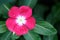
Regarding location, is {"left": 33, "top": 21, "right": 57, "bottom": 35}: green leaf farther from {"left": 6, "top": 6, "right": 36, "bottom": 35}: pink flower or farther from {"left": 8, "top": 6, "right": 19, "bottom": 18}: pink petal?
{"left": 8, "top": 6, "right": 19, "bottom": 18}: pink petal

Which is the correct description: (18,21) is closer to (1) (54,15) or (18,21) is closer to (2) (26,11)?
(2) (26,11)

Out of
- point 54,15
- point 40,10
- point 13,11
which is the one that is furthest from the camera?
point 40,10

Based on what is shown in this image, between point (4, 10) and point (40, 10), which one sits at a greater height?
point (4, 10)

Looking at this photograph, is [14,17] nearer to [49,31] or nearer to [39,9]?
[49,31]

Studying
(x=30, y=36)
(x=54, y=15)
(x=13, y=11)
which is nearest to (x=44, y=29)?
(x=30, y=36)

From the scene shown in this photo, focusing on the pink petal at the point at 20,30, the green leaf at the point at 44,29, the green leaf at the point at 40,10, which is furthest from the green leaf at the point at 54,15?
the pink petal at the point at 20,30

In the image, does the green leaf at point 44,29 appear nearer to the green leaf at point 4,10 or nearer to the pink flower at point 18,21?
the pink flower at point 18,21

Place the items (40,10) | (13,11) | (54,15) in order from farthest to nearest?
(40,10), (54,15), (13,11)
